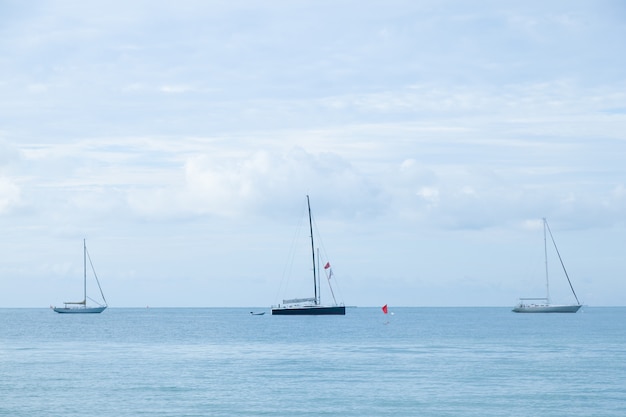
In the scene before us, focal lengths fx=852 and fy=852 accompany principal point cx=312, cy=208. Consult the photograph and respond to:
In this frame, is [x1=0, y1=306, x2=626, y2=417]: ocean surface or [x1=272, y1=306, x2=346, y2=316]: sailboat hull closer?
[x1=0, y1=306, x2=626, y2=417]: ocean surface

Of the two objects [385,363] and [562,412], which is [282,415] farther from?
[385,363]

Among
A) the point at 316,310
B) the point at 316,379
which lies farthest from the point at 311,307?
the point at 316,379

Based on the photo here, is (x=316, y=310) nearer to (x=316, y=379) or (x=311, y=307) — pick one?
(x=311, y=307)

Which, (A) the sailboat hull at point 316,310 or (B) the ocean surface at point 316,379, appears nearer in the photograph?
(B) the ocean surface at point 316,379

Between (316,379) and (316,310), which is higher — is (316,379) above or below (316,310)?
below

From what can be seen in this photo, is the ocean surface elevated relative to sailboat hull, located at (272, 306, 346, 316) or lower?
lower

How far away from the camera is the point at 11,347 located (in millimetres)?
102750

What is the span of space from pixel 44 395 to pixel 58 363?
77.1 ft

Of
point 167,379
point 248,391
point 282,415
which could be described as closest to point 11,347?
point 167,379

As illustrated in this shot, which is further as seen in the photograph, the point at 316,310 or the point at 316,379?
the point at 316,310

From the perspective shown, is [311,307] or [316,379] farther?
[311,307]

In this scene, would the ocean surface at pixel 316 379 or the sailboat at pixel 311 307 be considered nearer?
the ocean surface at pixel 316 379

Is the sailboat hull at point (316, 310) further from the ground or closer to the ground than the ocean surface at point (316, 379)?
further from the ground

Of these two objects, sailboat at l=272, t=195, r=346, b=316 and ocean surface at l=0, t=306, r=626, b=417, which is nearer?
ocean surface at l=0, t=306, r=626, b=417
